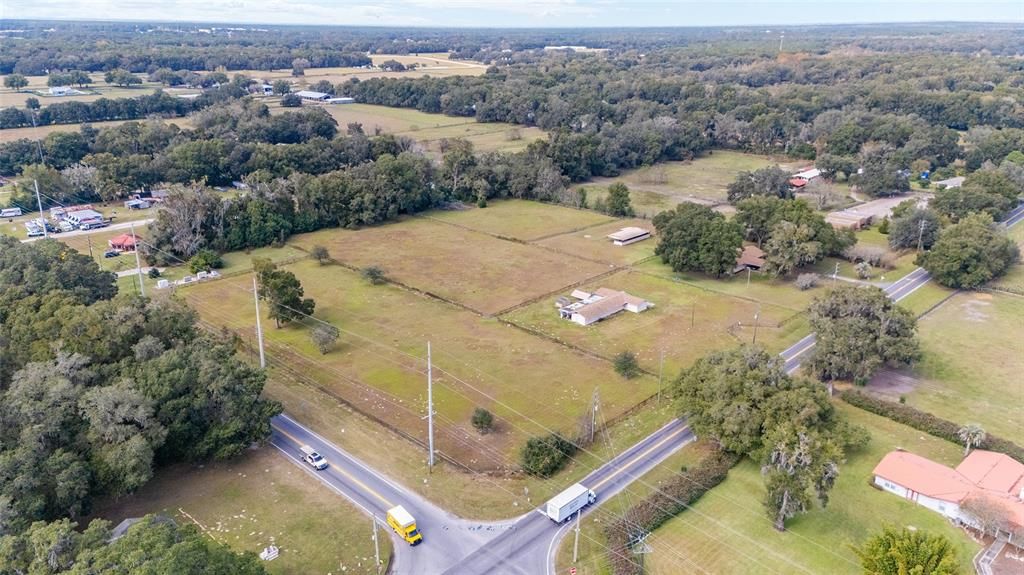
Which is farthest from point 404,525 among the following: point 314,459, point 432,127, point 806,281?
point 432,127

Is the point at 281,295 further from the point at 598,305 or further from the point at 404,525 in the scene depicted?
the point at 404,525

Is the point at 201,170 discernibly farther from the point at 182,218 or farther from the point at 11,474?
the point at 11,474

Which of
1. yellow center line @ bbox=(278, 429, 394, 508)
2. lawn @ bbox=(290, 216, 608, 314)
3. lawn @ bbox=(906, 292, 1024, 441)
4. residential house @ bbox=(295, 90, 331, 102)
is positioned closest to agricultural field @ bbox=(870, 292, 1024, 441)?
lawn @ bbox=(906, 292, 1024, 441)

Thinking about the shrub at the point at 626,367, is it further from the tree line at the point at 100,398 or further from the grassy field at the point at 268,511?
the tree line at the point at 100,398

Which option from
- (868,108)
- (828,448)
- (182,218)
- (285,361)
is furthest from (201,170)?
(868,108)

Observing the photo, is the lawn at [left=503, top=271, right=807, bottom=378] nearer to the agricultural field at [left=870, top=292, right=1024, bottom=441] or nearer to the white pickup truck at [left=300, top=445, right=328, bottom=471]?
the agricultural field at [left=870, top=292, right=1024, bottom=441]
